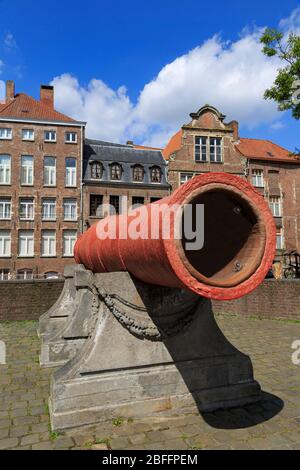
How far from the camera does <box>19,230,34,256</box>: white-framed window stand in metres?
26.8

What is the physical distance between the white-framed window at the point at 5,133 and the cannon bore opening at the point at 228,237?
91.5ft

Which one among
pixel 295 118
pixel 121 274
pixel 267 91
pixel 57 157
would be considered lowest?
pixel 121 274

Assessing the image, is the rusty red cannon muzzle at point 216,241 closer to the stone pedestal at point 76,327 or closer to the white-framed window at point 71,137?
the stone pedestal at point 76,327

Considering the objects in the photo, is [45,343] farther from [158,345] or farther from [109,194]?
[109,194]

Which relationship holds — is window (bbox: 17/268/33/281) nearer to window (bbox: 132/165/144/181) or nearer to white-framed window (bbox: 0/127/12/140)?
white-framed window (bbox: 0/127/12/140)

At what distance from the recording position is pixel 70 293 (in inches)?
301

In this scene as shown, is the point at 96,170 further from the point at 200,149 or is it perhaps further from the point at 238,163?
the point at 238,163

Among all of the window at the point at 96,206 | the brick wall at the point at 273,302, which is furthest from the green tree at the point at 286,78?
the window at the point at 96,206

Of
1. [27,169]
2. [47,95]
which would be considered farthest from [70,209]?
[47,95]

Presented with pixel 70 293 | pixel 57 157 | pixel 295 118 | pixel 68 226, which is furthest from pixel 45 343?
pixel 57 157

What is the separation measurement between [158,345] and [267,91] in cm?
1374

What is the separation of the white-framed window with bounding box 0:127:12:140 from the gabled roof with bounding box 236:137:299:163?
18.2m

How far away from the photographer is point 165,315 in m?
4.03

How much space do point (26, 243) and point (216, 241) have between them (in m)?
25.7
